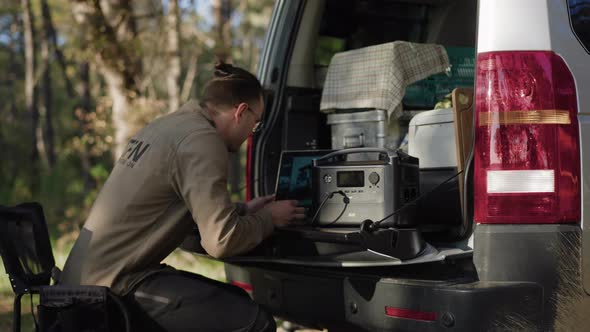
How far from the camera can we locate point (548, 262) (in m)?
3.04

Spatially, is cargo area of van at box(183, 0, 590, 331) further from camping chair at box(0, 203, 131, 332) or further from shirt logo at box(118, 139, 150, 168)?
camping chair at box(0, 203, 131, 332)

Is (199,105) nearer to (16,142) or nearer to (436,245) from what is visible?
(436,245)

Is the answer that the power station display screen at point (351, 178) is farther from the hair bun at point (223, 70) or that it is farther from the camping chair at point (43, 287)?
the camping chair at point (43, 287)

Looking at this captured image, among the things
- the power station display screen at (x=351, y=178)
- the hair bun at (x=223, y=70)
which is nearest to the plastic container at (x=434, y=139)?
the power station display screen at (x=351, y=178)

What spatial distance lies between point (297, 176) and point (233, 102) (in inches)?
23.4


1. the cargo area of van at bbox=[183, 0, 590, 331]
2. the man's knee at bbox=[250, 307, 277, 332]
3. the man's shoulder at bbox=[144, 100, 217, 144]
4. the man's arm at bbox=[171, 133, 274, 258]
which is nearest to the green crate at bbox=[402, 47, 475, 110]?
the cargo area of van at bbox=[183, 0, 590, 331]

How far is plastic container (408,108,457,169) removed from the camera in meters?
3.81

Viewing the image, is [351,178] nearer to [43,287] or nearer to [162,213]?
[162,213]

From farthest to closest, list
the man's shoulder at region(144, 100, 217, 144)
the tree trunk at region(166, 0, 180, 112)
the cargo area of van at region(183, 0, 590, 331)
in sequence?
the tree trunk at region(166, 0, 180, 112), the man's shoulder at region(144, 100, 217, 144), the cargo area of van at region(183, 0, 590, 331)

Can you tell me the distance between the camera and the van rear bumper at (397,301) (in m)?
2.98

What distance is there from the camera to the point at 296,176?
4.00 m

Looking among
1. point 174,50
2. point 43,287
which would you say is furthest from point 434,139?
point 174,50

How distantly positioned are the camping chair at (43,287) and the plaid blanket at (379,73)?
1725 mm

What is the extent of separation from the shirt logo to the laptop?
76 centimetres
